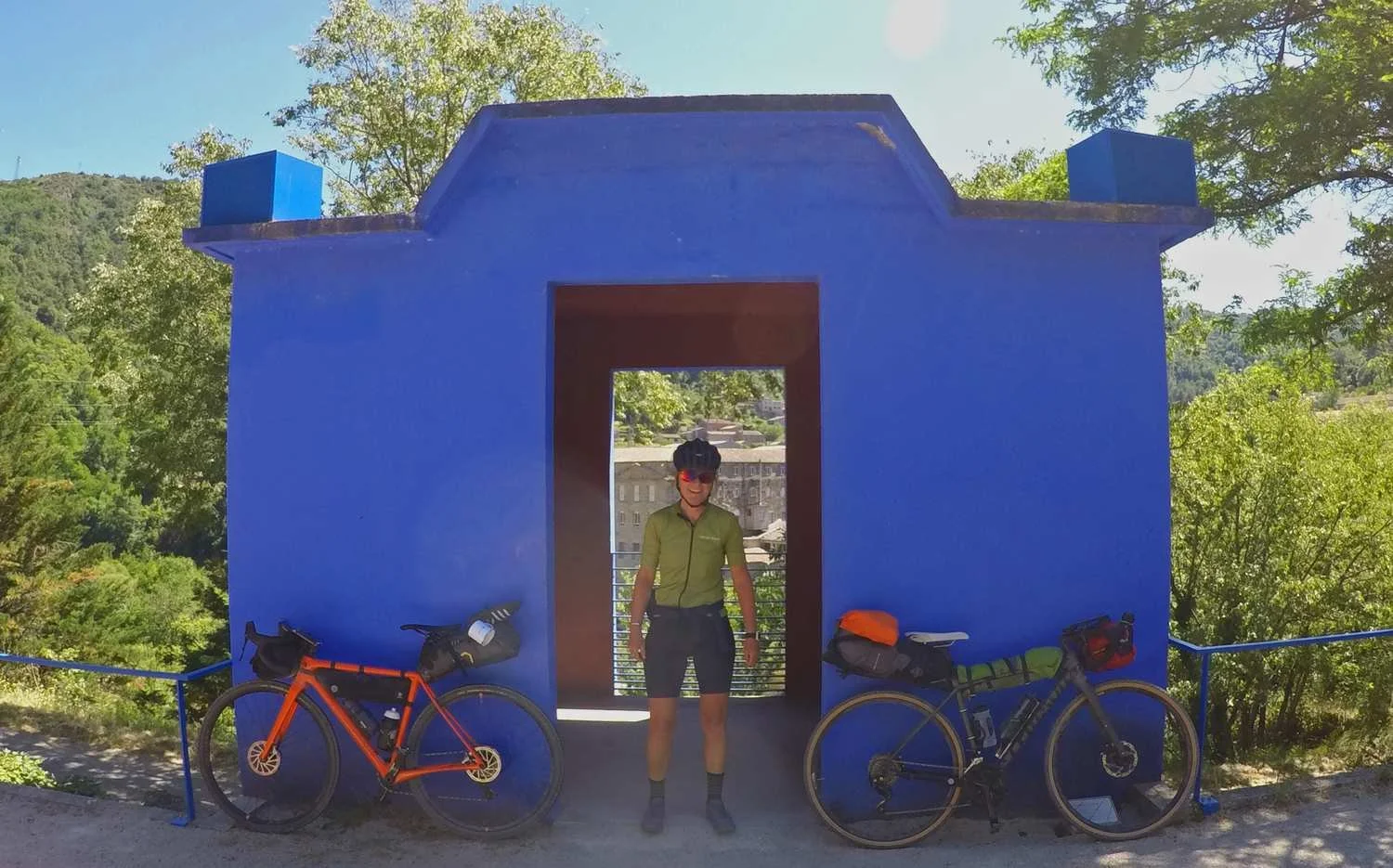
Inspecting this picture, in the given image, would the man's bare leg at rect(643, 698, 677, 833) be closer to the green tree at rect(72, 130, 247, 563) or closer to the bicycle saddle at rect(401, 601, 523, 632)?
the bicycle saddle at rect(401, 601, 523, 632)

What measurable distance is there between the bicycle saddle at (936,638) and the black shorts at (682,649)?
0.86m

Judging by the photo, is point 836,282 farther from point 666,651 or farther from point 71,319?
point 71,319

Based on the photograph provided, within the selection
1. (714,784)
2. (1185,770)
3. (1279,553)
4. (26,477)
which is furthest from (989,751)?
(26,477)

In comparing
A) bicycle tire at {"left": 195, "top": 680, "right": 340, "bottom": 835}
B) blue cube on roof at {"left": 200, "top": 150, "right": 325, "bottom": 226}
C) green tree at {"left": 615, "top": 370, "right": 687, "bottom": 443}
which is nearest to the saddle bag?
bicycle tire at {"left": 195, "top": 680, "right": 340, "bottom": 835}

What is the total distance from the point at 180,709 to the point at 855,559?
3.40 m

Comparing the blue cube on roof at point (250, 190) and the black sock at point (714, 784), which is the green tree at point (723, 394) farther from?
the black sock at point (714, 784)

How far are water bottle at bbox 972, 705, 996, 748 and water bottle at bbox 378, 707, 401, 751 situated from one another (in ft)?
8.91

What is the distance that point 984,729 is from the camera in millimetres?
4578

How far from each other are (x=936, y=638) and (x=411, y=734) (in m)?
2.51

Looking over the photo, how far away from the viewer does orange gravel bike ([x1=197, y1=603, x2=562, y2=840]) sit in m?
4.64

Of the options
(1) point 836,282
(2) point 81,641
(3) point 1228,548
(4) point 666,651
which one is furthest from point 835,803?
(2) point 81,641

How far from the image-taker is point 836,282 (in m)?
4.77

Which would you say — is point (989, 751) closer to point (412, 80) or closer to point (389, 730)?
point (389, 730)

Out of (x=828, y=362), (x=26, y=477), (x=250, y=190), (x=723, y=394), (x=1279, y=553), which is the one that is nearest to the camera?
(x=828, y=362)
